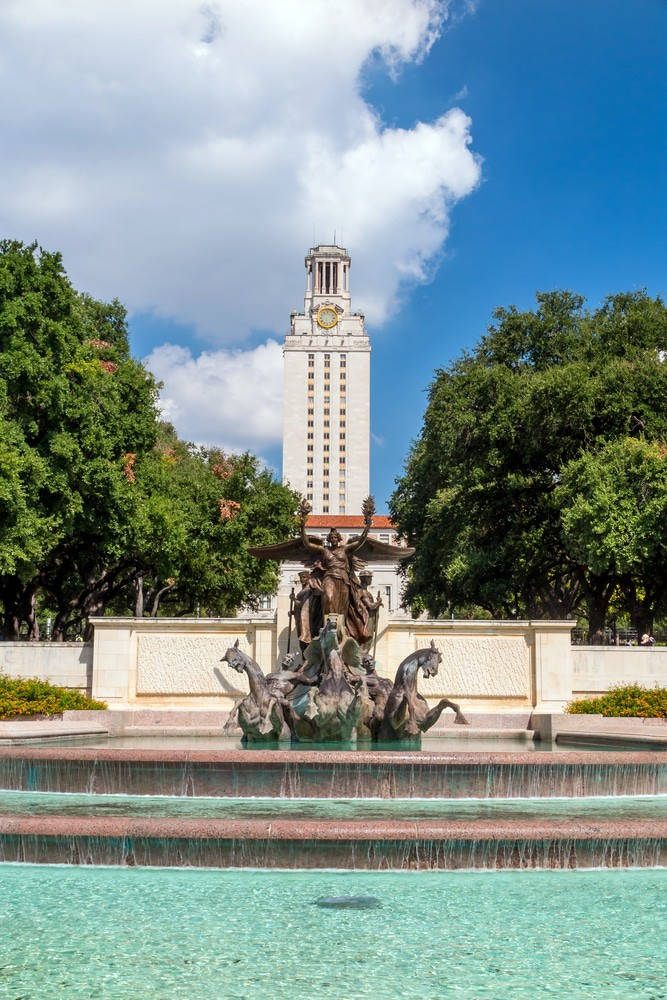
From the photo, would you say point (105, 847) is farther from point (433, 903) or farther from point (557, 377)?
point (557, 377)

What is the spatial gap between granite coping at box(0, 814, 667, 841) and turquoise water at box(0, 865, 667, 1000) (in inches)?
12.4

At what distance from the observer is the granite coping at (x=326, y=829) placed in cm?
852

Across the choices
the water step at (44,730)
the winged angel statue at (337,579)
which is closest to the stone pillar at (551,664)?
the winged angel statue at (337,579)

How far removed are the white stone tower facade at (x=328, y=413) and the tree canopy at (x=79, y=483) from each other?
11571 cm

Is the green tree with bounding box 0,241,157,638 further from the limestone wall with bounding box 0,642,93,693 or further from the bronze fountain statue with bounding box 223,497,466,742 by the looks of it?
the bronze fountain statue with bounding box 223,497,466,742

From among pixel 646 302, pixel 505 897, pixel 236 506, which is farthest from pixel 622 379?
pixel 505 897

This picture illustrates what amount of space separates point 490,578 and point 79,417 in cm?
1738

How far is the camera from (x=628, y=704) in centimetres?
2233

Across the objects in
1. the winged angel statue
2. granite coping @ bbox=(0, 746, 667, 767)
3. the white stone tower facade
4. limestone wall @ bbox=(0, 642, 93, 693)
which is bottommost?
granite coping @ bbox=(0, 746, 667, 767)

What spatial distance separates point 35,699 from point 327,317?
152 m

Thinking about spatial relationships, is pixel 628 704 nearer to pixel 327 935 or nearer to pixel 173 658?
pixel 173 658

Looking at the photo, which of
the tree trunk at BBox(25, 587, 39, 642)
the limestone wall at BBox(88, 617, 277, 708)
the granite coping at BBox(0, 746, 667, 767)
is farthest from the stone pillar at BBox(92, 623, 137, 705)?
the tree trunk at BBox(25, 587, 39, 642)

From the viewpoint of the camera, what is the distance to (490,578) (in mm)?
39344

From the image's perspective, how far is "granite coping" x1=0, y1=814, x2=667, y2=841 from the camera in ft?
28.0
